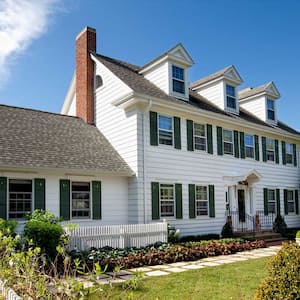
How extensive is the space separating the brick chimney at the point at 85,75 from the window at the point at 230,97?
703 centimetres

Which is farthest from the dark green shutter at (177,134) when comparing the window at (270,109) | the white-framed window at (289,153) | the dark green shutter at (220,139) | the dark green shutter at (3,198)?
the white-framed window at (289,153)

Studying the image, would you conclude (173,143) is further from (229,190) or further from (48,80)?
(48,80)

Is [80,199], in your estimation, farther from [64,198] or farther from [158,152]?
[158,152]

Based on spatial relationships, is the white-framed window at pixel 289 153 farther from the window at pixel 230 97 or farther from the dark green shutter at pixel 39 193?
the dark green shutter at pixel 39 193

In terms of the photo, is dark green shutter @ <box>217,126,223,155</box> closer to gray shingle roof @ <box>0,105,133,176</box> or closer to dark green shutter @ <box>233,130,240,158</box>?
dark green shutter @ <box>233,130,240,158</box>

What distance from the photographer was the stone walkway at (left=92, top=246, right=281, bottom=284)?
841 cm

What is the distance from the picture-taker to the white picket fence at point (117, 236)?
10656 millimetres

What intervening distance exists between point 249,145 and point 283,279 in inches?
589

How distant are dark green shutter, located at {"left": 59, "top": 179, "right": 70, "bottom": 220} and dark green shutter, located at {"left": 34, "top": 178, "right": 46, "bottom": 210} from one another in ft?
2.14

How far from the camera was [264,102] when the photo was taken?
20.9 meters

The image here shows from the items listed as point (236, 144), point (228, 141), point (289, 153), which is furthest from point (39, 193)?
point (289, 153)

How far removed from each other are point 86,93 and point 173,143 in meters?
4.96

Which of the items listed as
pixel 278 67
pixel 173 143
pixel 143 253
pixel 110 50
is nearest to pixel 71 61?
pixel 110 50

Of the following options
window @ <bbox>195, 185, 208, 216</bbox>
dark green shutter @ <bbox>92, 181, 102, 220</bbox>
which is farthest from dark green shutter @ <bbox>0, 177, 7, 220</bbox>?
window @ <bbox>195, 185, 208, 216</bbox>
